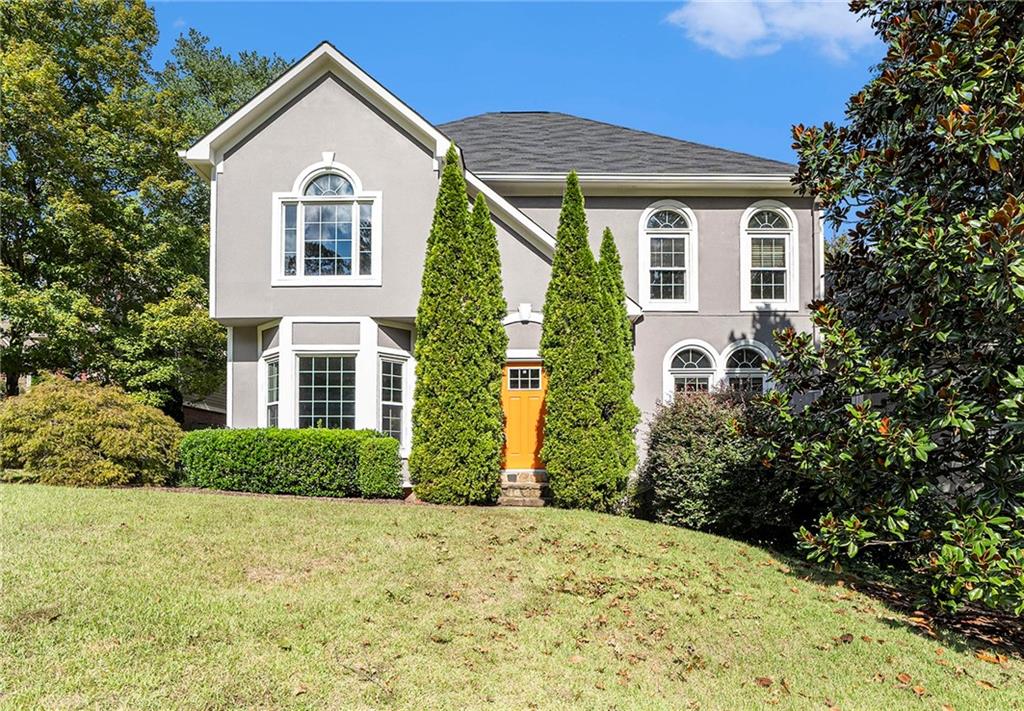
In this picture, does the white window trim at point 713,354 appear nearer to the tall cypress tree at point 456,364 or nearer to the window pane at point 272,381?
the tall cypress tree at point 456,364

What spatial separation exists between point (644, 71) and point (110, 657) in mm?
9947

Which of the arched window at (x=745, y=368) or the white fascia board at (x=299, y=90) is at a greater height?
the white fascia board at (x=299, y=90)

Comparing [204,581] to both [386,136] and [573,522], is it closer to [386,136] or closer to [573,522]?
[573,522]

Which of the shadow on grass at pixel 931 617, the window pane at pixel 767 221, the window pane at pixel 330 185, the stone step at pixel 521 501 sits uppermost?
the window pane at pixel 330 185

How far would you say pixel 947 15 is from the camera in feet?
24.0

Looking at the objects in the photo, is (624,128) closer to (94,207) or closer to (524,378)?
(524,378)

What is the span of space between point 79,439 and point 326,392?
12.3 feet

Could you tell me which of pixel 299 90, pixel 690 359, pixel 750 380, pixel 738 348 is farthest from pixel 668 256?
pixel 299 90

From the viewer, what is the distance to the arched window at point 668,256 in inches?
567

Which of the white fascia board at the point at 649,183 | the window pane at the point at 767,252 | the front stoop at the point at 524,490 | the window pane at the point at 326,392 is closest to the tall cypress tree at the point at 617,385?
the front stoop at the point at 524,490

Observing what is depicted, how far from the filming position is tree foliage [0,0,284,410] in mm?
15930

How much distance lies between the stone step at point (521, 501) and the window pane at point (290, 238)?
5417mm

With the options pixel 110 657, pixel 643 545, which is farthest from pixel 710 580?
pixel 110 657

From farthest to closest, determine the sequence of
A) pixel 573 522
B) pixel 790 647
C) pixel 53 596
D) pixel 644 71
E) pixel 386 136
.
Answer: pixel 386 136, pixel 644 71, pixel 573 522, pixel 790 647, pixel 53 596
